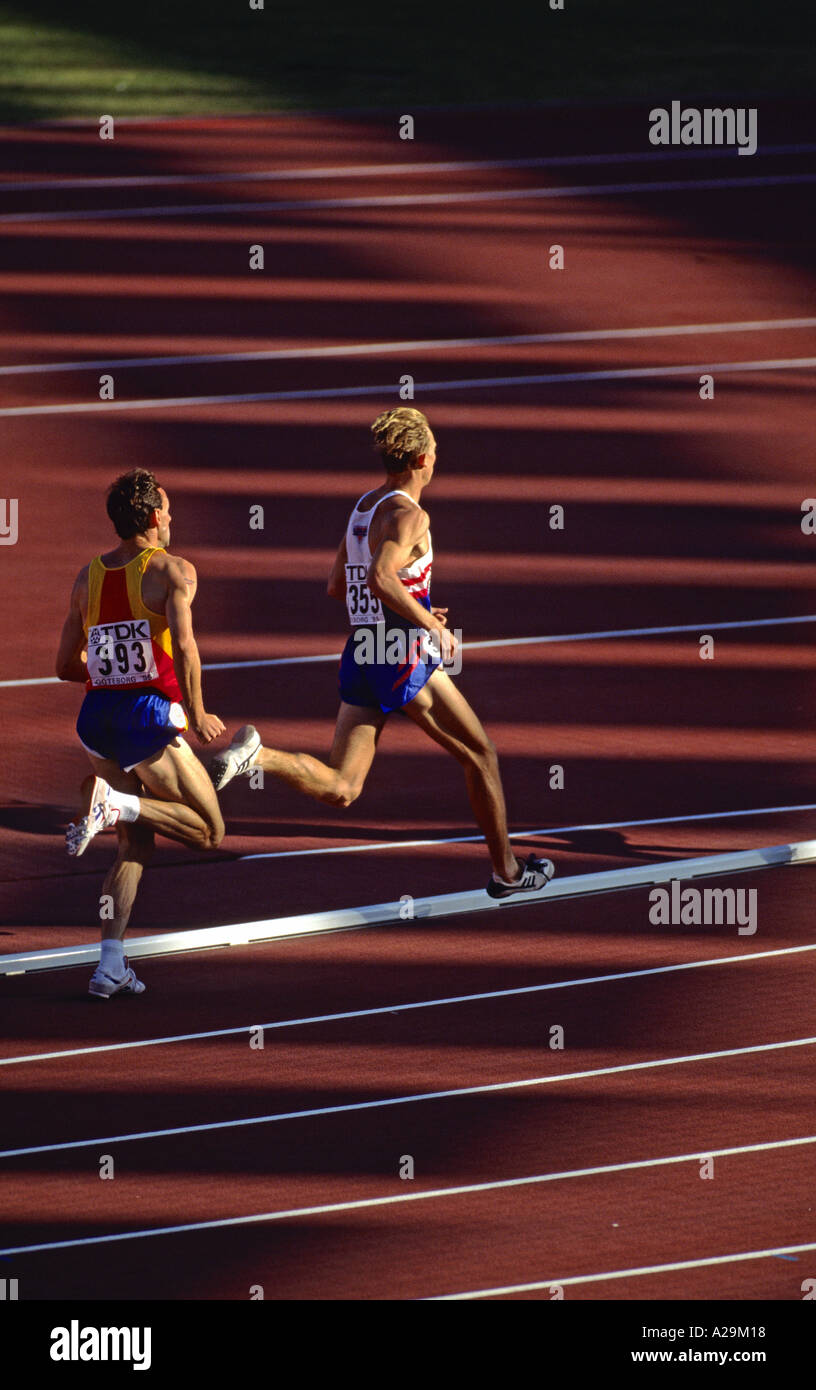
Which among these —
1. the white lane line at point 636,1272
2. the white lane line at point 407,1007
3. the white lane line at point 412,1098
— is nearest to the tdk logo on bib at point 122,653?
the white lane line at point 407,1007

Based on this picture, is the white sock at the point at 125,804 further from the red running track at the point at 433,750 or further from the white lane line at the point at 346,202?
the white lane line at the point at 346,202

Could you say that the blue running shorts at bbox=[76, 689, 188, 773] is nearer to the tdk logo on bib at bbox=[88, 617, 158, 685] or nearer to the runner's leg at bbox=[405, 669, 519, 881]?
the tdk logo on bib at bbox=[88, 617, 158, 685]

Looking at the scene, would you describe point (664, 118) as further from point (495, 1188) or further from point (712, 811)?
point (495, 1188)

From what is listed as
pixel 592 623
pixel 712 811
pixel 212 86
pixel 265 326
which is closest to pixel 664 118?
pixel 212 86

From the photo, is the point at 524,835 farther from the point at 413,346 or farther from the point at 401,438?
the point at 413,346

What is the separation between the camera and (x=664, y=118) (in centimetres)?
2134

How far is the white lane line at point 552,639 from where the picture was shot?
11.2 m

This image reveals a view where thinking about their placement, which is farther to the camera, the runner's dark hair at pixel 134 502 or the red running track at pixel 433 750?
the runner's dark hair at pixel 134 502

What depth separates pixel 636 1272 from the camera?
612 centimetres

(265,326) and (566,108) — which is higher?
(566,108)

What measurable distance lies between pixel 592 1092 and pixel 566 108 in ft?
53.3

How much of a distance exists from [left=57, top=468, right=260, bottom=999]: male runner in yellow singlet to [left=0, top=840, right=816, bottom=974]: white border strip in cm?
48

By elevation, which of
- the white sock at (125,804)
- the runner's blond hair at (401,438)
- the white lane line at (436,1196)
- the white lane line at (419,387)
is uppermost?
the white lane line at (419,387)

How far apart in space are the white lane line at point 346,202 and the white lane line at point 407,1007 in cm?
1204
